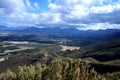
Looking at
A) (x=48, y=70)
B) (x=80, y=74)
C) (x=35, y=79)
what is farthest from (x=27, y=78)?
(x=80, y=74)

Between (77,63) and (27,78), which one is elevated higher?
(77,63)

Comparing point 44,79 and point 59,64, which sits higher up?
point 59,64

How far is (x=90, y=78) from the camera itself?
49375 millimetres

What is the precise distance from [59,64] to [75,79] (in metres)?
4.57

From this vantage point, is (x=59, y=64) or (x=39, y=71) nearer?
(x=59, y=64)

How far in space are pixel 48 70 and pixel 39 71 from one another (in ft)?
10.3

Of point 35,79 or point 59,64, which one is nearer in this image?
point 59,64

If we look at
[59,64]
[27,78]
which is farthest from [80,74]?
[27,78]

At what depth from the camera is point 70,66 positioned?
162 feet

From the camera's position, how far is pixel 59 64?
4953 cm

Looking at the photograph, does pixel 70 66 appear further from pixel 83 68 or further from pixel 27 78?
pixel 27 78

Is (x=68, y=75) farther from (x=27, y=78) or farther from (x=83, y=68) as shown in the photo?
(x=27, y=78)

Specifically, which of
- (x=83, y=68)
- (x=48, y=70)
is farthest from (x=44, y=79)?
(x=83, y=68)

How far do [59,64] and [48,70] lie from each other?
384cm
